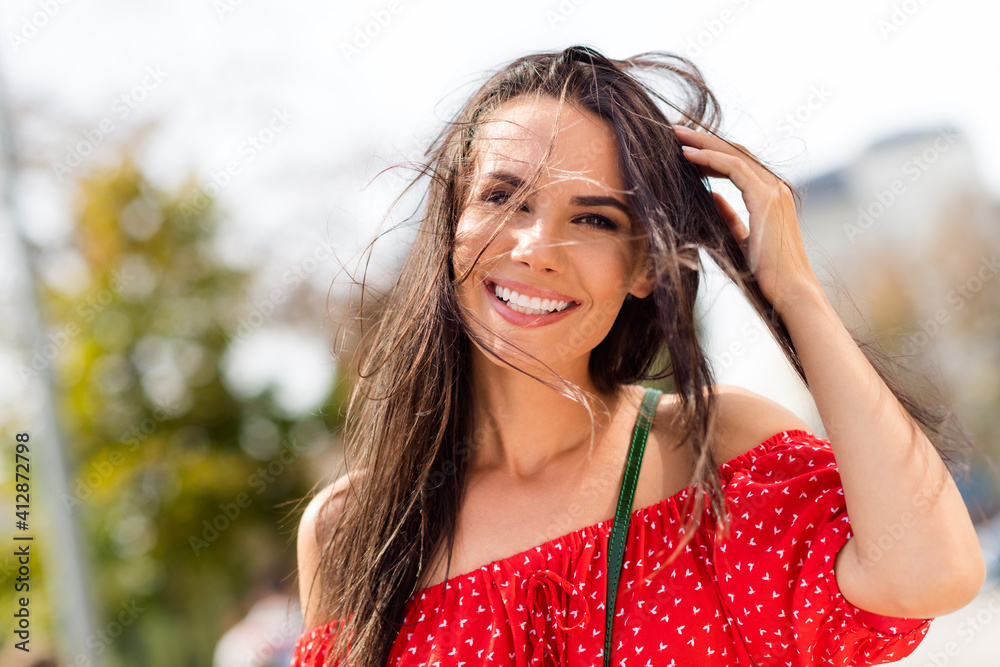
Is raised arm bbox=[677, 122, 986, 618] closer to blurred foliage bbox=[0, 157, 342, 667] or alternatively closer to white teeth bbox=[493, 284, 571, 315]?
white teeth bbox=[493, 284, 571, 315]

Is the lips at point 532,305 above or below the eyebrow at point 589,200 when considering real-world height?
below

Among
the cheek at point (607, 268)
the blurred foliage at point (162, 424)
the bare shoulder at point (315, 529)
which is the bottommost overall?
the blurred foliage at point (162, 424)

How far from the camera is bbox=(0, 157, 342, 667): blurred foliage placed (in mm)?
7230

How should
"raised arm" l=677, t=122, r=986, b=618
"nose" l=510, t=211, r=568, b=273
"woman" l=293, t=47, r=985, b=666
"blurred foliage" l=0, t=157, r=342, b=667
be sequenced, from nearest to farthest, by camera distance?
1. "raised arm" l=677, t=122, r=986, b=618
2. "woman" l=293, t=47, r=985, b=666
3. "nose" l=510, t=211, r=568, b=273
4. "blurred foliage" l=0, t=157, r=342, b=667

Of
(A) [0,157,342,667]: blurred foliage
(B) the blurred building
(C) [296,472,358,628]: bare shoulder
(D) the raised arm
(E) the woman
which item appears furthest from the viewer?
(B) the blurred building

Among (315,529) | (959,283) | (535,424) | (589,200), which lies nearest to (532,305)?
(589,200)

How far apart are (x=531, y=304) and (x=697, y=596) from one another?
695 mm

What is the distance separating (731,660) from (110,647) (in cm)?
731

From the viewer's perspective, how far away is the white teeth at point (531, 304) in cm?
166

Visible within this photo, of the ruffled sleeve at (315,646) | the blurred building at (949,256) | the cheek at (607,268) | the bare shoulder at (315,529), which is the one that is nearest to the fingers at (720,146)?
the cheek at (607,268)

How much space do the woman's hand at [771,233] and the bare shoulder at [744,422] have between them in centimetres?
29

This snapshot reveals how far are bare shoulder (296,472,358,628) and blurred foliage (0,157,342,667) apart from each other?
5282 mm

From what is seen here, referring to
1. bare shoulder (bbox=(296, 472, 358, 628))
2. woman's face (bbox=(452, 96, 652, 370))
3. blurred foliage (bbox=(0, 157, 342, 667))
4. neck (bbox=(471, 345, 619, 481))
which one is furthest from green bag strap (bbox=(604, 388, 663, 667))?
blurred foliage (bbox=(0, 157, 342, 667))

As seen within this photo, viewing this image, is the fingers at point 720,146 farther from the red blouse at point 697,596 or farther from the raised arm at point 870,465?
the red blouse at point 697,596
